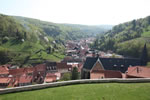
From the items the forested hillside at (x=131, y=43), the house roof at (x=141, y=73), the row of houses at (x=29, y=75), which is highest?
the forested hillside at (x=131, y=43)

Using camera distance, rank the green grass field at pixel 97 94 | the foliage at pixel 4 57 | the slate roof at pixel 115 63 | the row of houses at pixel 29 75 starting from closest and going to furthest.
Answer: the green grass field at pixel 97 94 → the slate roof at pixel 115 63 → the row of houses at pixel 29 75 → the foliage at pixel 4 57

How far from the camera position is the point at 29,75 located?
47031 millimetres

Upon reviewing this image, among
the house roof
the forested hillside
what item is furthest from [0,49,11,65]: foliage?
the house roof

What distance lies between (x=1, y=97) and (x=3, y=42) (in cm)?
11598

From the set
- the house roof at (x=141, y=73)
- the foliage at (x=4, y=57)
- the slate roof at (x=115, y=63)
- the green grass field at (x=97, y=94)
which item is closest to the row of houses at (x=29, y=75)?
the slate roof at (x=115, y=63)

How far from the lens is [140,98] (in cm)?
952

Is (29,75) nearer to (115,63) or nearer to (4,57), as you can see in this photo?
(115,63)

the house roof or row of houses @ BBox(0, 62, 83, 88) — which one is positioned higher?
the house roof

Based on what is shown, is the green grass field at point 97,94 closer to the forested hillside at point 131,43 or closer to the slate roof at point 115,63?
the slate roof at point 115,63

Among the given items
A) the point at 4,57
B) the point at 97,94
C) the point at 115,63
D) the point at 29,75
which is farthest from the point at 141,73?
the point at 4,57

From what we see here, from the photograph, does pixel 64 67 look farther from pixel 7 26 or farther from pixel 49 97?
pixel 7 26

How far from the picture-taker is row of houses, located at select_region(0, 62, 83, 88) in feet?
127

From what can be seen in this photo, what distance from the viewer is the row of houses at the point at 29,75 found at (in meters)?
38.7

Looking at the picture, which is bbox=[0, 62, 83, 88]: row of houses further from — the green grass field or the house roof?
the green grass field
